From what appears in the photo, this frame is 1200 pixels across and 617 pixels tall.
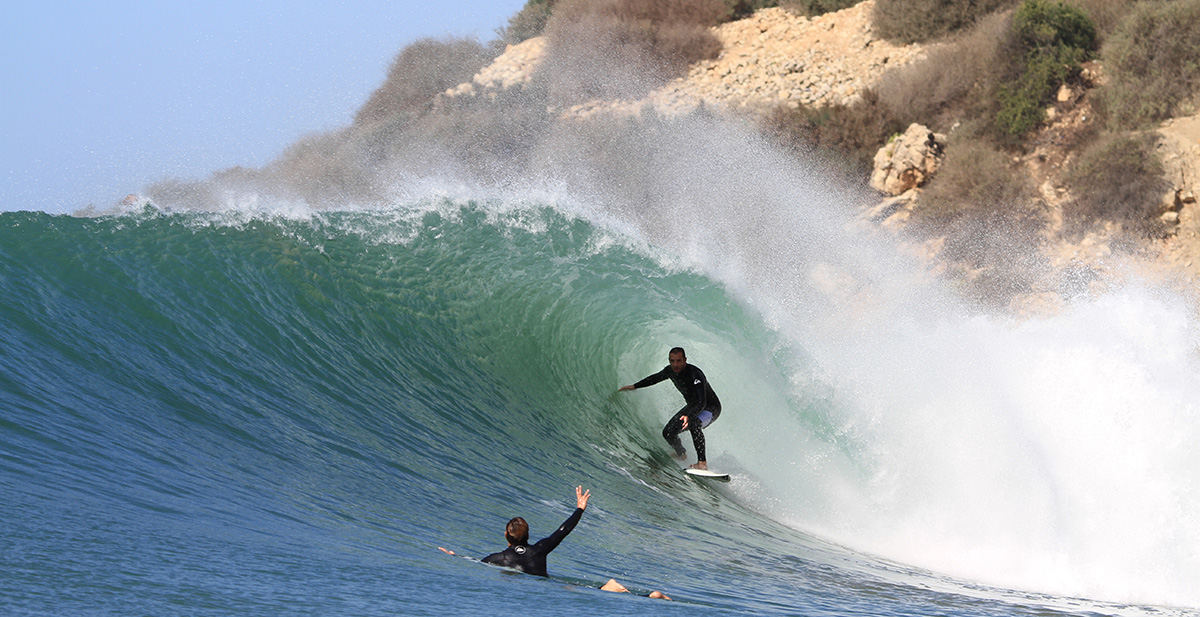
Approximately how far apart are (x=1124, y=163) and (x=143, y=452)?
663 inches

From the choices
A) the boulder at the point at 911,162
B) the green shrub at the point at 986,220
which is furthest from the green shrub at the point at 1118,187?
the boulder at the point at 911,162

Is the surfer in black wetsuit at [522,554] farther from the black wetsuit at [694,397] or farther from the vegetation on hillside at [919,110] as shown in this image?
the vegetation on hillside at [919,110]

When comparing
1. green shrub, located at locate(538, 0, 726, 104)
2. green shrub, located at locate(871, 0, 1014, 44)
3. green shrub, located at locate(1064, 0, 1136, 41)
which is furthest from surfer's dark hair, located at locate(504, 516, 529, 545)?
green shrub, located at locate(538, 0, 726, 104)

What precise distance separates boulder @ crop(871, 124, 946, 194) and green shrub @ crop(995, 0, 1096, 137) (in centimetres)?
144

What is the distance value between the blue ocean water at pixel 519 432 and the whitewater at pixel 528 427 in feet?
0.11

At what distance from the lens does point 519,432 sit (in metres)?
8.64

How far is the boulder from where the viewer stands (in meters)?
19.6

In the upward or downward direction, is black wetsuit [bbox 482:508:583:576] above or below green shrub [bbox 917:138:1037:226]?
below

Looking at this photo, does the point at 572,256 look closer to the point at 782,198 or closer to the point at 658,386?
the point at 658,386

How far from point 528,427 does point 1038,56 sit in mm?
16587

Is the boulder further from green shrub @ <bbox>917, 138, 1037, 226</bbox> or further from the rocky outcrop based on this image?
the rocky outcrop

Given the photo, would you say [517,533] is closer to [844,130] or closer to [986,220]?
[986,220]

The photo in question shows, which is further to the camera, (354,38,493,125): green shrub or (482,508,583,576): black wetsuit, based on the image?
(354,38,493,125): green shrub

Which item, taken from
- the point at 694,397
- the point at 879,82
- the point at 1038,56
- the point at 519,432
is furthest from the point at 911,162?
the point at 519,432
